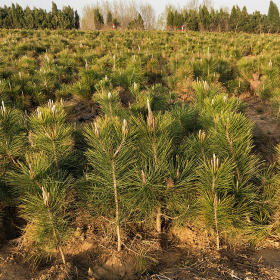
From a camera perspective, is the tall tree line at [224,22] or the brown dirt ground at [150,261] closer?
the brown dirt ground at [150,261]

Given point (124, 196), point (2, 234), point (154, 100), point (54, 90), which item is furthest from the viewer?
point (54, 90)

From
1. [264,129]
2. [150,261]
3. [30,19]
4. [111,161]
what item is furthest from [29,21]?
[150,261]

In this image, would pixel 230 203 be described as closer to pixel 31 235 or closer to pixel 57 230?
pixel 57 230

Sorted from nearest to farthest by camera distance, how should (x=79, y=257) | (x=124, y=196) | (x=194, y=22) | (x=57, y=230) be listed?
(x=57, y=230) < (x=124, y=196) < (x=79, y=257) < (x=194, y=22)

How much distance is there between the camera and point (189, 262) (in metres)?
1.81

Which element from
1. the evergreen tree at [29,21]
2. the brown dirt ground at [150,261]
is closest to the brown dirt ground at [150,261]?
the brown dirt ground at [150,261]

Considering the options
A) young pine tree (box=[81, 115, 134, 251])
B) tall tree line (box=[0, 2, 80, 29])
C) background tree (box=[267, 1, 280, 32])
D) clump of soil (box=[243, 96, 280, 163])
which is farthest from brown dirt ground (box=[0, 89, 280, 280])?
background tree (box=[267, 1, 280, 32])

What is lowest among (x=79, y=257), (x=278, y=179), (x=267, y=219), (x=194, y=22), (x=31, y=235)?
(x=79, y=257)

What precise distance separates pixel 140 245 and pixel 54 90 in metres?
3.87

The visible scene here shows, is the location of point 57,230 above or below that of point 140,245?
above

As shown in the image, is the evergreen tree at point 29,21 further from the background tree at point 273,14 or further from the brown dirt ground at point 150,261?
the background tree at point 273,14

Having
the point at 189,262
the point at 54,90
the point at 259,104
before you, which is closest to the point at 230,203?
the point at 189,262

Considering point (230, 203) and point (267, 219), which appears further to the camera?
point (267, 219)

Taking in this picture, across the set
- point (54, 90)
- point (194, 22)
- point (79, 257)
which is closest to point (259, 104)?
point (54, 90)
